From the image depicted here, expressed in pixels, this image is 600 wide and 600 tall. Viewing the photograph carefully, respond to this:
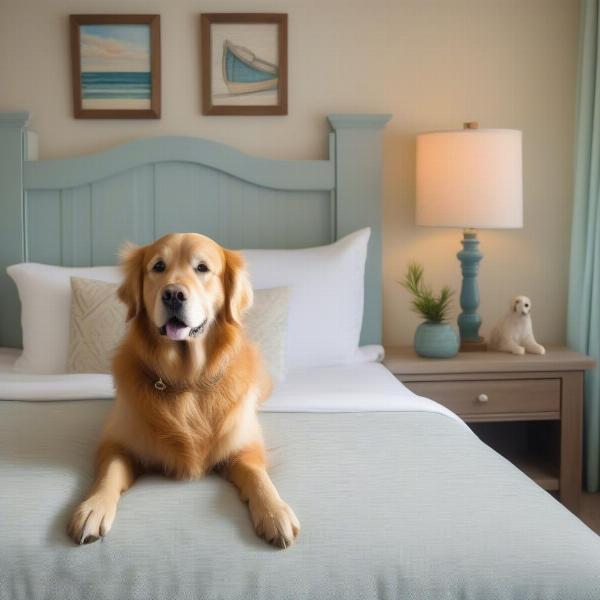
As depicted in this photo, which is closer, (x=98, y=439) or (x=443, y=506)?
(x=443, y=506)

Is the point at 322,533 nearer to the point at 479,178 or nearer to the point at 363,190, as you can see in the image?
the point at 479,178

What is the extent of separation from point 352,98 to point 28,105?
4.16 ft

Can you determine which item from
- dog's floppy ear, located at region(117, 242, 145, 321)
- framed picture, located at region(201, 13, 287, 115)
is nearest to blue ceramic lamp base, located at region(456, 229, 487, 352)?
framed picture, located at region(201, 13, 287, 115)

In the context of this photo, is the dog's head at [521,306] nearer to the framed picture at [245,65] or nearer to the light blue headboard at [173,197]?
the light blue headboard at [173,197]

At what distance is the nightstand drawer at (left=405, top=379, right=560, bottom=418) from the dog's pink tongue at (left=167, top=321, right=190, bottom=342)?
4.65ft

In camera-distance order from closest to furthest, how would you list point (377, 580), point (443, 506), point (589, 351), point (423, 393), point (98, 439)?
1. point (377, 580)
2. point (443, 506)
3. point (98, 439)
4. point (423, 393)
5. point (589, 351)

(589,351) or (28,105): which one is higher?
(28,105)

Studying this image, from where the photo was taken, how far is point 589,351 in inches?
133

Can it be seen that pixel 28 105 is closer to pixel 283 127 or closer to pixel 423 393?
pixel 283 127

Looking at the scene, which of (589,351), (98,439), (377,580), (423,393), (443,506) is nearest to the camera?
(377,580)

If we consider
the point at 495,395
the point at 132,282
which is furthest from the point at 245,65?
the point at 132,282

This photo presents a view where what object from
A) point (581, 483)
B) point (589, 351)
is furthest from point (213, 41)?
point (581, 483)

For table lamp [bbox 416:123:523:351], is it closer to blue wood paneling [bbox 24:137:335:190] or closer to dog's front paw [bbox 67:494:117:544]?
blue wood paneling [bbox 24:137:335:190]

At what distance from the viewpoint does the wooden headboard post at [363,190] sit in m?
3.40
